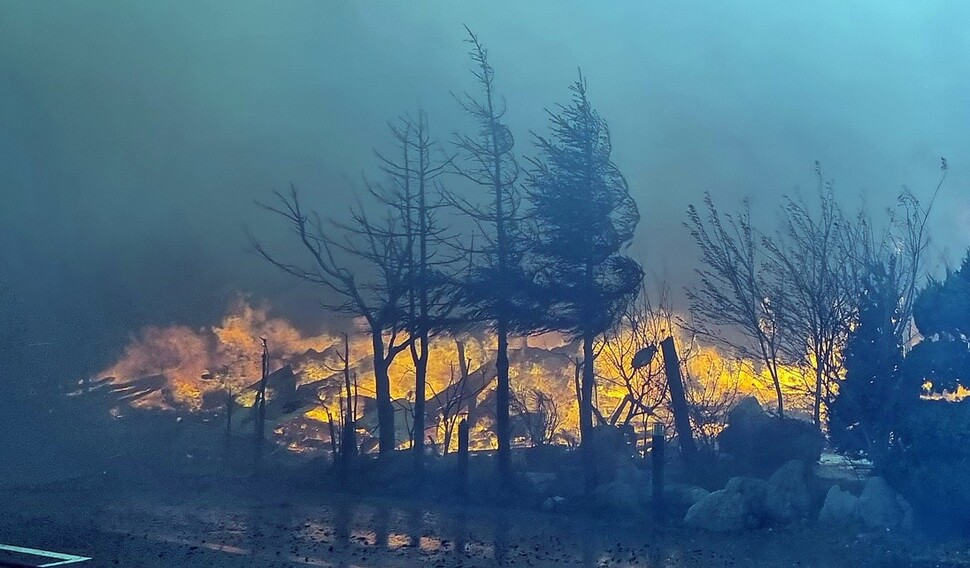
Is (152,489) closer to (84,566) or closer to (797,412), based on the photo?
(84,566)

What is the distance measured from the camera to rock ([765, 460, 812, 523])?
10477 millimetres

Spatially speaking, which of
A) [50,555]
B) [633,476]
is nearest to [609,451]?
[633,476]

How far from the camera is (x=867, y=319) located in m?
12.1

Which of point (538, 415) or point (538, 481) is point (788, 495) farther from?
point (538, 415)

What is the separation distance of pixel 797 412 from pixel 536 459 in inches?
214

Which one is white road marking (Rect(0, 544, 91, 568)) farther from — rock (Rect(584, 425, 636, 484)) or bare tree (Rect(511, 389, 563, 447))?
bare tree (Rect(511, 389, 563, 447))

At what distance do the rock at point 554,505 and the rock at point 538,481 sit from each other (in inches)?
31.4

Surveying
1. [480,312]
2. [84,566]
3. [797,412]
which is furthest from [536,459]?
[84,566]

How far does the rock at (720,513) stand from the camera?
1027 cm

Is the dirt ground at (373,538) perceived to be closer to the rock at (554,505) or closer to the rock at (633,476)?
the rock at (554,505)

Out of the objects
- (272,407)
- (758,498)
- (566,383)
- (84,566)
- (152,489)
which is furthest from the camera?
(272,407)

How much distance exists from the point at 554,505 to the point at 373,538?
343cm

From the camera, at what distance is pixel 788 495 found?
10711 mm

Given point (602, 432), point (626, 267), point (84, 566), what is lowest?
point (84, 566)
